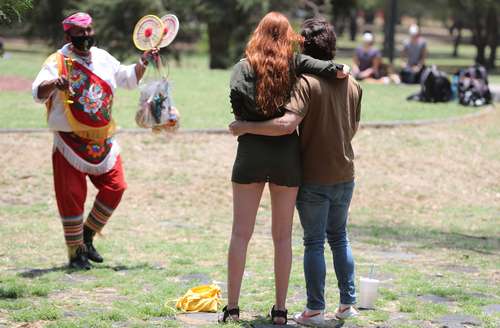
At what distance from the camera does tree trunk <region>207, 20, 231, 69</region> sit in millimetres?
25141

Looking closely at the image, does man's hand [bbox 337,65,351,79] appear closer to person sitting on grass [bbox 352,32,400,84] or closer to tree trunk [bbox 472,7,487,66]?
person sitting on grass [bbox 352,32,400,84]

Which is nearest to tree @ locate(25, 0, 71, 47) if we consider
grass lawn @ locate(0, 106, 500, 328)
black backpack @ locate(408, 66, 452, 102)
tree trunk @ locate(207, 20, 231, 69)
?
tree trunk @ locate(207, 20, 231, 69)

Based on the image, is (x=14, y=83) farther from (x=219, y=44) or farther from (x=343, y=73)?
(x=343, y=73)

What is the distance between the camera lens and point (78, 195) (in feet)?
23.8

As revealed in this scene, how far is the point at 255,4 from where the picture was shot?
24.5 metres

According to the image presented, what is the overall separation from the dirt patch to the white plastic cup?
11817 mm

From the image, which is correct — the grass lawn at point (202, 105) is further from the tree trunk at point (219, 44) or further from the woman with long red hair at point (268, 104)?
the woman with long red hair at point (268, 104)

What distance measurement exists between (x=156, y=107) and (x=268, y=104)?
210cm

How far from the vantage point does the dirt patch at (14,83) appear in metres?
17.1

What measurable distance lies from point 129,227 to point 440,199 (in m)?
3.94

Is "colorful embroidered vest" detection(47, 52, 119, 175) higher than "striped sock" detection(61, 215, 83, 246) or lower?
higher

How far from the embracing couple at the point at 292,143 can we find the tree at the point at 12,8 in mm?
1426

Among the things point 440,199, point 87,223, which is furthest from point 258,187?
point 440,199

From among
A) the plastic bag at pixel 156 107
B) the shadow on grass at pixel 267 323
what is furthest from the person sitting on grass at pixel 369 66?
the shadow on grass at pixel 267 323
